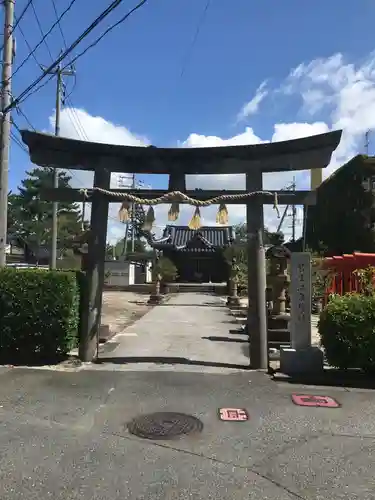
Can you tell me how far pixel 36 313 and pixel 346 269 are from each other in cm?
1250

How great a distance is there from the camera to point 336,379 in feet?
25.5

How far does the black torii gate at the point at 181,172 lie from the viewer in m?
8.80

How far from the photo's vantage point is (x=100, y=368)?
849 centimetres

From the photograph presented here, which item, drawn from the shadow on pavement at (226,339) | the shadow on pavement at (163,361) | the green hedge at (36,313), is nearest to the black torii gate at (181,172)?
the shadow on pavement at (163,361)

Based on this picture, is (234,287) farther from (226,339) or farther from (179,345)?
(179,345)

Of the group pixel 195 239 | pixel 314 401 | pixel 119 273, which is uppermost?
pixel 195 239

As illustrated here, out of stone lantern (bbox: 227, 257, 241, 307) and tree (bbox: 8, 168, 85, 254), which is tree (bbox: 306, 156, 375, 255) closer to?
stone lantern (bbox: 227, 257, 241, 307)

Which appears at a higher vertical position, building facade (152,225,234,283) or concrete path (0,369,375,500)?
building facade (152,225,234,283)

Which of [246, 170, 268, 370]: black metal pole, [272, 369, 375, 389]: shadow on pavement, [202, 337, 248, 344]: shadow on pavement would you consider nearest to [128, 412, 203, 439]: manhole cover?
[272, 369, 375, 389]: shadow on pavement

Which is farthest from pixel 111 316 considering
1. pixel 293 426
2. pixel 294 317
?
pixel 293 426

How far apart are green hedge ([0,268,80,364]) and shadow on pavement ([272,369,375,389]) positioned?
3757mm

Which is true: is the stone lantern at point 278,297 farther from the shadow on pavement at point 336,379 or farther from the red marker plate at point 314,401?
the red marker plate at point 314,401

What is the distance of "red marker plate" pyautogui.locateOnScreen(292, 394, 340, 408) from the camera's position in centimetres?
644

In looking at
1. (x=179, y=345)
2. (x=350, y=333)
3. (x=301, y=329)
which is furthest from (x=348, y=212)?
(x=350, y=333)
